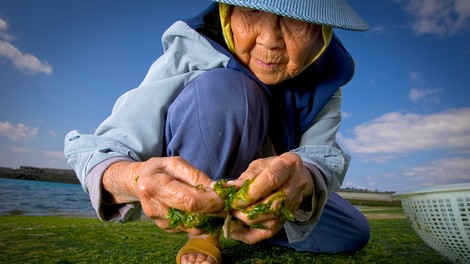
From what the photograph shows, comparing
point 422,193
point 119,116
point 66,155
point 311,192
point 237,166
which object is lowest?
point 422,193

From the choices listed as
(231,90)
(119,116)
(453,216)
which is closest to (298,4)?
(231,90)

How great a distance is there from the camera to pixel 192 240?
82.1 inches

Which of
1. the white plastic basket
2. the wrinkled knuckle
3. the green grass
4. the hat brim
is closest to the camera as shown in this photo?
the wrinkled knuckle

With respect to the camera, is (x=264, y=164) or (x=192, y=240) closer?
(x=264, y=164)

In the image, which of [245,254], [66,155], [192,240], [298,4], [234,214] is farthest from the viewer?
[245,254]

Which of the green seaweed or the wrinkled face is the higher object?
the wrinkled face

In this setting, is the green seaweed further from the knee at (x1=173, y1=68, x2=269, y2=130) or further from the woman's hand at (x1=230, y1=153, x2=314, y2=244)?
the knee at (x1=173, y1=68, x2=269, y2=130)

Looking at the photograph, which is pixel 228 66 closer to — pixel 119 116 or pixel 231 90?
pixel 231 90

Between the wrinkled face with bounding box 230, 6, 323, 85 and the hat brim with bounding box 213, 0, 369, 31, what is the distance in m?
0.15

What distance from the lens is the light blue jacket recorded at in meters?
1.59

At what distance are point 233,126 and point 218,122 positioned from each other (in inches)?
3.2

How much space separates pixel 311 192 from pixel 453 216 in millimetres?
1007

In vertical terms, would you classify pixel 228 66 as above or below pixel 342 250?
above

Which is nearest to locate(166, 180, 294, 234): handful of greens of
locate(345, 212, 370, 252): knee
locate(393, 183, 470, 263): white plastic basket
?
locate(393, 183, 470, 263): white plastic basket
